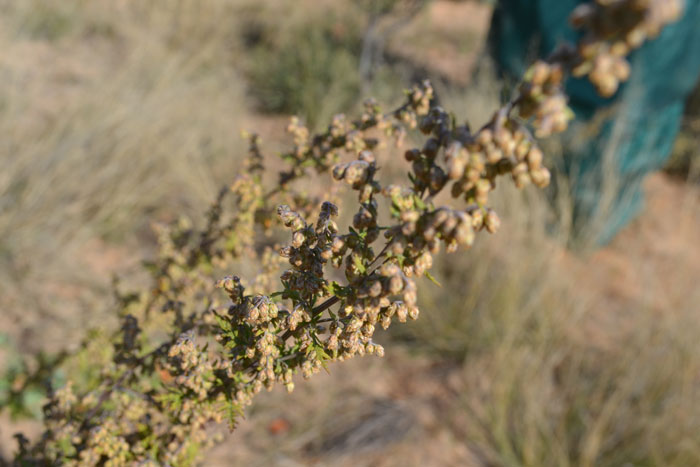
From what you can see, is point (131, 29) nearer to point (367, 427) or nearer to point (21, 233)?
point (21, 233)

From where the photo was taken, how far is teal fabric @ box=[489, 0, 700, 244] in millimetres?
4227

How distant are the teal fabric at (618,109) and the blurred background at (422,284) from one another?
3 cm

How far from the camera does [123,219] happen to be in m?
3.78

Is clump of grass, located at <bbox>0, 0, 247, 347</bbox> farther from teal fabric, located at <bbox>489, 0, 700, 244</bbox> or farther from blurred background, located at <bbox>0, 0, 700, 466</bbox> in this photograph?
teal fabric, located at <bbox>489, 0, 700, 244</bbox>

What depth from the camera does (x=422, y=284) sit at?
11.3ft

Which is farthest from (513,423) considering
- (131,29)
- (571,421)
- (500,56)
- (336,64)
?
(131,29)

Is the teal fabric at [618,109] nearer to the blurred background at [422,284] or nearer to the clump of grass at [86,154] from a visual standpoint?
the blurred background at [422,284]

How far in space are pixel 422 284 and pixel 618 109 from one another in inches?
90.7

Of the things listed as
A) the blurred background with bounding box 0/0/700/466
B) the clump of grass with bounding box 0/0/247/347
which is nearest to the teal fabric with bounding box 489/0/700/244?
the blurred background with bounding box 0/0/700/466

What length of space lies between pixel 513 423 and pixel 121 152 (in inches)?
119

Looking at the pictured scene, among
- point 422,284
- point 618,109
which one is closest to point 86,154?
point 422,284

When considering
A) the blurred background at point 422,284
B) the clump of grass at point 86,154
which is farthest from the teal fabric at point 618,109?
the clump of grass at point 86,154

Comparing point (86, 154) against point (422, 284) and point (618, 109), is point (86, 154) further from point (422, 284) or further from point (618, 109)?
point (618, 109)

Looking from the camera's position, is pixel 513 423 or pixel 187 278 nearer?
pixel 187 278
